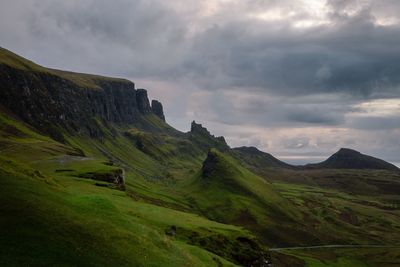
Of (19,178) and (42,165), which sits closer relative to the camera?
(19,178)

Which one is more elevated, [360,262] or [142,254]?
[142,254]

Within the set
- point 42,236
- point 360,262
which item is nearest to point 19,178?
point 42,236

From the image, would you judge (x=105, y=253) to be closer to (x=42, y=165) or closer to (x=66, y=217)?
(x=66, y=217)

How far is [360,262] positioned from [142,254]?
170 metres

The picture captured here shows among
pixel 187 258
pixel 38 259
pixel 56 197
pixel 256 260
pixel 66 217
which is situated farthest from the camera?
pixel 256 260

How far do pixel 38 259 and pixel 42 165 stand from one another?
109m

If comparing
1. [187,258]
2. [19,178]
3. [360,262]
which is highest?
[19,178]

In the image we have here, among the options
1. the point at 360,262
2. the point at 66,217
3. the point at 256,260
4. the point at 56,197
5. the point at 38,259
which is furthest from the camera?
the point at 360,262

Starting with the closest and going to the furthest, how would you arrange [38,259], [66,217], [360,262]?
[38,259], [66,217], [360,262]

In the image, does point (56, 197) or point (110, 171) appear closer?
point (56, 197)

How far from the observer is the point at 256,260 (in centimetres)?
9831

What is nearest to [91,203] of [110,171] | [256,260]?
[256,260]

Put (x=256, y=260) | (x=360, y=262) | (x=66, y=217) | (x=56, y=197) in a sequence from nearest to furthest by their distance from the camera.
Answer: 1. (x=66, y=217)
2. (x=56, y=197)
3. (x=256, y=260)
4. (x=360, y=262)

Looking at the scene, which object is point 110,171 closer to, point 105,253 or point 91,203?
point 91,203
